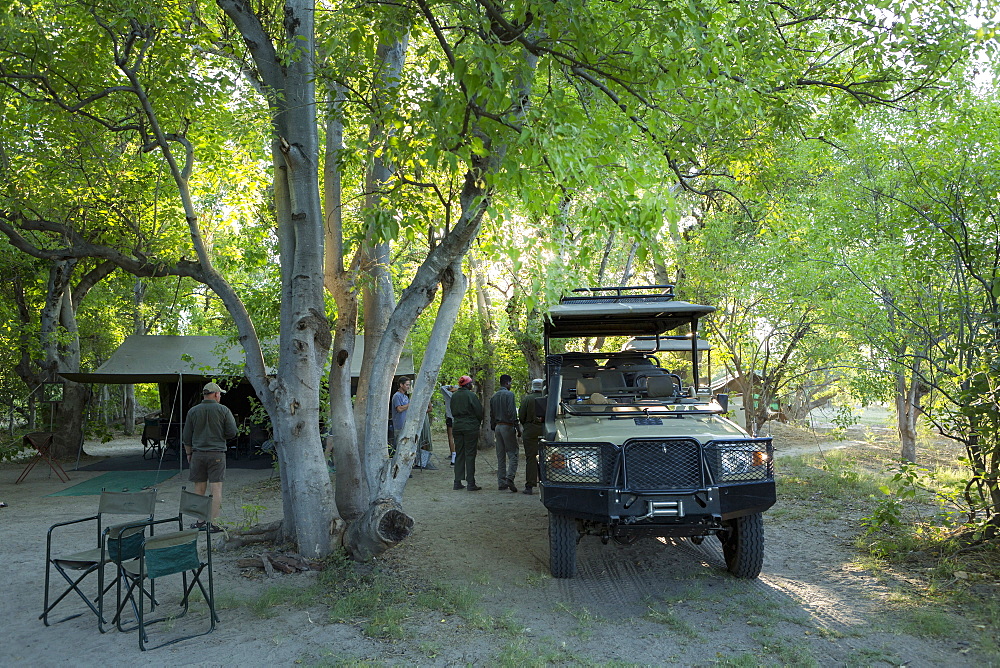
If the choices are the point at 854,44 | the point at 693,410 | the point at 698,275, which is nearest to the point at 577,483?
the point at 693,410

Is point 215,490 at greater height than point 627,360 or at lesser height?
lesser

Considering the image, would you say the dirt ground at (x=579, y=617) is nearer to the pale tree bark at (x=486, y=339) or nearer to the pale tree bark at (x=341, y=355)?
the pale tree bark at (x=341, y=355)

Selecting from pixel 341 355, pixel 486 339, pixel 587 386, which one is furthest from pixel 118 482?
pixel 587 386

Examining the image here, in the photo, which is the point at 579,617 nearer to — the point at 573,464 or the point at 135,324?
the point at 573,464

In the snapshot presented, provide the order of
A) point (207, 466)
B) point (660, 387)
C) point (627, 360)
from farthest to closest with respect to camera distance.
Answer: point (627, 360) → point (207, 466) → point (660, 387)

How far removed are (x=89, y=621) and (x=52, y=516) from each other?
5308mm

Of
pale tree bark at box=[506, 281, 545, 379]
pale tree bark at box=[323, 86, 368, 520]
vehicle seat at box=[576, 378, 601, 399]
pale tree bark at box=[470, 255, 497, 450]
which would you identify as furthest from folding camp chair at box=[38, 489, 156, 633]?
pale tree bark at box=[470, 255, 497, 450]

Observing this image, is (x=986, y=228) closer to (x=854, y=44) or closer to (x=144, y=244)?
(x=854, y=44)

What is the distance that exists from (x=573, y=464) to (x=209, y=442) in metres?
4.98

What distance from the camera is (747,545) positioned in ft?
19.6

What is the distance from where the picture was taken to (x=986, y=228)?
21.6 feet

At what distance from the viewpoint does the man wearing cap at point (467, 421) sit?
1096 cm

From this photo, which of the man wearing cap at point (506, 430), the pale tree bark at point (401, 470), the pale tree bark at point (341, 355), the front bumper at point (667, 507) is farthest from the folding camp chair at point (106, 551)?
the man wearing cap at point (506, 430)

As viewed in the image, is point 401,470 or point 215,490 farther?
point 215,490
